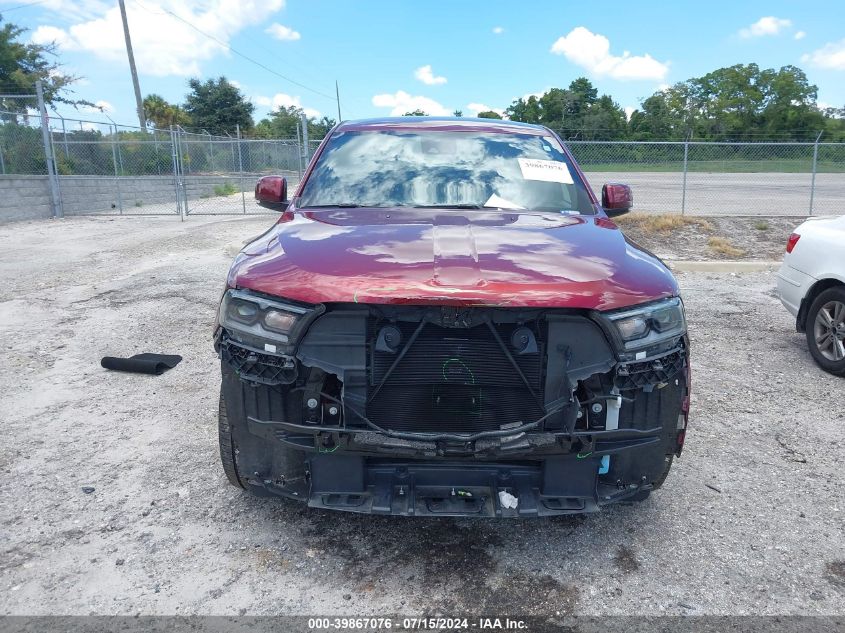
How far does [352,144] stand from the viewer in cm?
421

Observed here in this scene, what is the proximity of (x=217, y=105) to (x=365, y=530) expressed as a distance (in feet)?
183

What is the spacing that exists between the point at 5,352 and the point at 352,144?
374 cm

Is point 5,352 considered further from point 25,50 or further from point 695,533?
point 25,50

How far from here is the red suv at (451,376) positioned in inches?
96.3

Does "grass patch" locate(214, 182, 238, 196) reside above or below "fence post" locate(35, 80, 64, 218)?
below

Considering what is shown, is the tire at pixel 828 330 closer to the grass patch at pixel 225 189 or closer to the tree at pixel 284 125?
the grass patch at pixel 225 189

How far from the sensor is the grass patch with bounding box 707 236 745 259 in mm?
10758

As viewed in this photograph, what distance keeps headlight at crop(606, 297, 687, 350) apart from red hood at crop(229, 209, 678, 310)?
0.04 metres

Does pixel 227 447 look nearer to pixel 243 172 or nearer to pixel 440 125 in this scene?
pixel 440 125

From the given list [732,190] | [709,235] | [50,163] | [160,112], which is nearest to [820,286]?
[709,235]

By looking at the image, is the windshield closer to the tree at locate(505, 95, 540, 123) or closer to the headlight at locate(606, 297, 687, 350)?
the headlight at locate(606, 297, 687, 350)

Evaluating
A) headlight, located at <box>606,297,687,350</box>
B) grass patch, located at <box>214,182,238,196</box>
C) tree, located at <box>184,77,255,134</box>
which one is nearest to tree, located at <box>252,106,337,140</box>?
tree, located at <box>184,77,255,134</box>

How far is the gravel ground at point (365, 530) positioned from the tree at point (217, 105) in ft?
170

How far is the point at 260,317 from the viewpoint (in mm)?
2504
